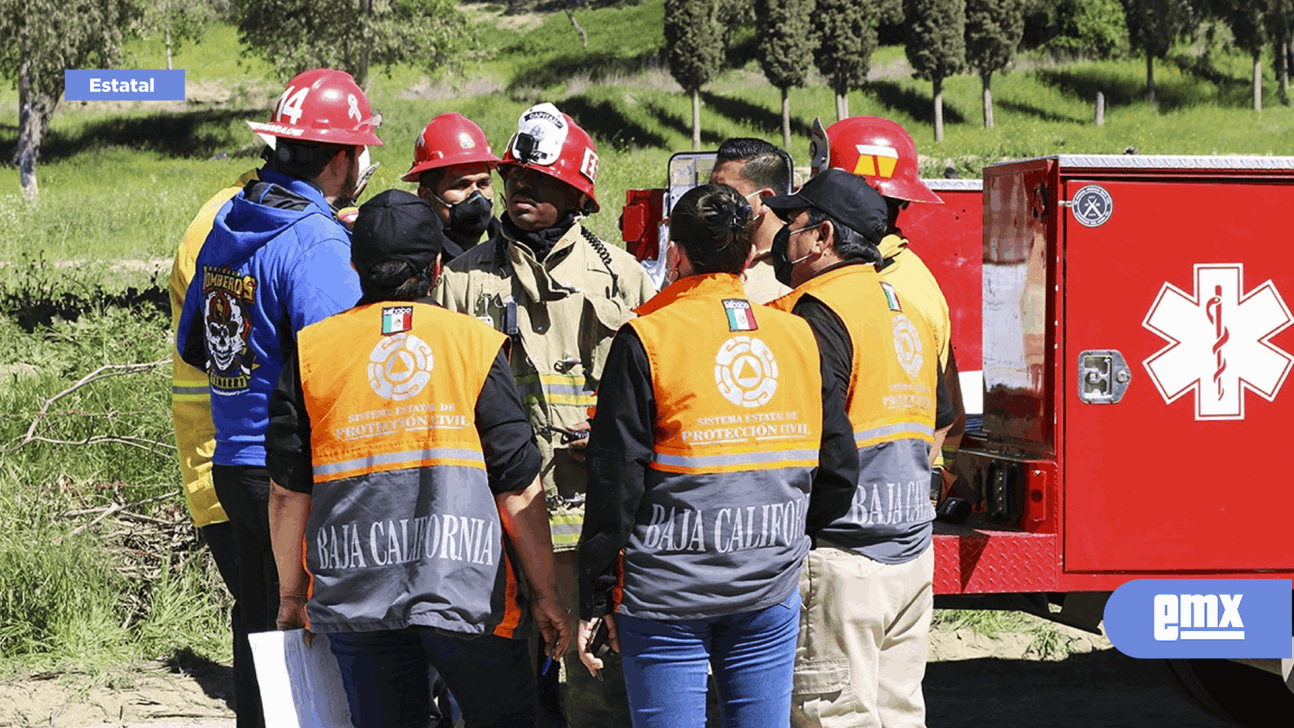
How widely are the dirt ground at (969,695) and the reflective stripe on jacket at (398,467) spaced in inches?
99.2

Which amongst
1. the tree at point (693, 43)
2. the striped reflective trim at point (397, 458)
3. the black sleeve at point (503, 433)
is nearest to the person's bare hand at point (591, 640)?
the black sleeve at point (503, 433)

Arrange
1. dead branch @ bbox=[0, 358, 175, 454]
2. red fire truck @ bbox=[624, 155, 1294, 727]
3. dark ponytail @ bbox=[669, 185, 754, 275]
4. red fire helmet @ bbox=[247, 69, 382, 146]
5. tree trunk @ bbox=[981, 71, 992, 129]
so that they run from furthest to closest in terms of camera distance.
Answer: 1. tree trunk @ bbox=[981, 71, 992, 129]
2. dead branch @ bbox=[0, 358, 175, 454]
3. red fire truck @ bbox=[624, 155, 1294, 727]
4. red fire helmet @ bbox=[247, 69, 382, 146]
5. dark ponytail @ bbox=[669, 185, 754, 275]

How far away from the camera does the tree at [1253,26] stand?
1964 inches

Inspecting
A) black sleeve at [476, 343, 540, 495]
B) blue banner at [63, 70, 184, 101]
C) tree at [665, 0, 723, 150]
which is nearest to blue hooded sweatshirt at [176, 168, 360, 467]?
black sleeve at [476, 343, 540, 495]

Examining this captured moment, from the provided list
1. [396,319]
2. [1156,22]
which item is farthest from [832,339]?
[1156,22]

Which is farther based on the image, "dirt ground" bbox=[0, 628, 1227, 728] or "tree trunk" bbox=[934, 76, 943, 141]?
"tree trunk" bbox=[934, 76, 943, 141]

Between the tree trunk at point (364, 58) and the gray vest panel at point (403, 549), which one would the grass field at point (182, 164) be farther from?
the gray vest panel at point (403, 549)

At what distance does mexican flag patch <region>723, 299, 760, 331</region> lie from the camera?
9.29 ft

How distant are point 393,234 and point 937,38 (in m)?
44.7

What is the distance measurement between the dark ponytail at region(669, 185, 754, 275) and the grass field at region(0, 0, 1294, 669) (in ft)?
11.7

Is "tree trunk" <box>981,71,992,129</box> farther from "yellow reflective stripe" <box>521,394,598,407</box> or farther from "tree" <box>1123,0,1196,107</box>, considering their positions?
"yellow reflective stripe" <box>521,394,598,407</box>

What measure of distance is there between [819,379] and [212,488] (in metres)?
1.90

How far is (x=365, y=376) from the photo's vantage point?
2.77 metres

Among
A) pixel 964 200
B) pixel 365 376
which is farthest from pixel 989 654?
pixel 365 376
